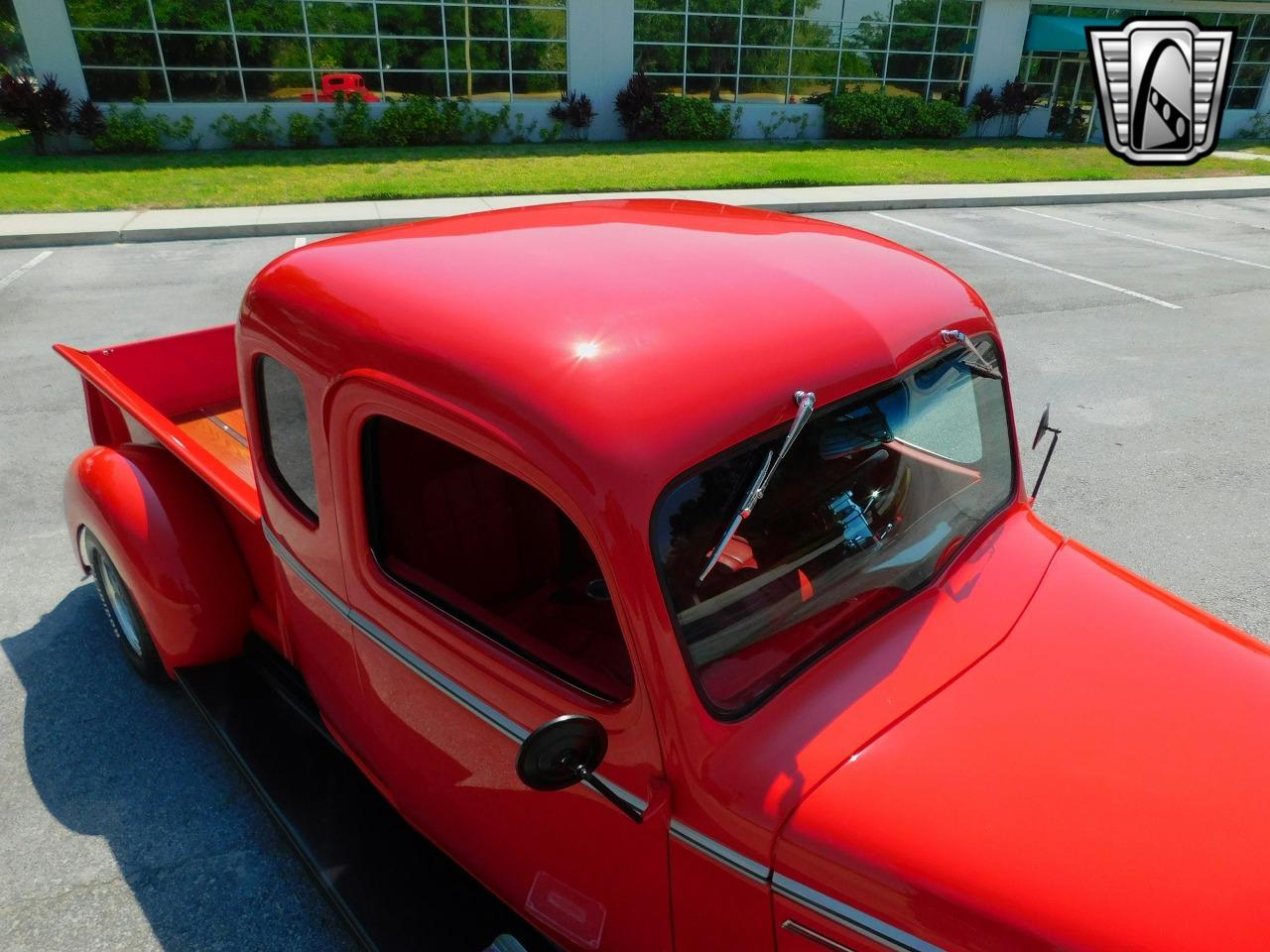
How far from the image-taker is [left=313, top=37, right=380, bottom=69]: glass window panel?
1869cm

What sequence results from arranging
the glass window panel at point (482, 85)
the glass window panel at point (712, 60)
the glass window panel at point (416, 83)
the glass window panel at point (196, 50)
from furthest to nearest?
the glass window panel at point (712, 60), the glass window panel at point (482, 85), the glass window panel at point (416, 83), the glass window panel at point (196, 50)

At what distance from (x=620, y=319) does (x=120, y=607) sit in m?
2.76

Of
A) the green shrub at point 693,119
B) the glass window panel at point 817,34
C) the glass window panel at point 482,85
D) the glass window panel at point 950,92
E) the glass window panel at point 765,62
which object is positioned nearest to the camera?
the glass window panel at point 482,85

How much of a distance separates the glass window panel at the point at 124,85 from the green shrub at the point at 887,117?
15171mm

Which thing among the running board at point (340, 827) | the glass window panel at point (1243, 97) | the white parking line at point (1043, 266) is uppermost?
the glass window panel at point (1243, 97)

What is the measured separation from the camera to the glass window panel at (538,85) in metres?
19.9

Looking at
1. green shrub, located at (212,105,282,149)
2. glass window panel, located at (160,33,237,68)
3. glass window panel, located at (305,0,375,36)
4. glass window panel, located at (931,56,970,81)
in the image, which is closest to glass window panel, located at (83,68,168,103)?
glass window panel, located at (160,33,237,68)

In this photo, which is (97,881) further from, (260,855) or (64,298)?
(64,298)

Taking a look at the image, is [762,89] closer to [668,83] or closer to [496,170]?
[668,83]

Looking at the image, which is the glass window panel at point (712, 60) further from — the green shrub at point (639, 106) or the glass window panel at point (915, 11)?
the glass window panel at point (915, 11)

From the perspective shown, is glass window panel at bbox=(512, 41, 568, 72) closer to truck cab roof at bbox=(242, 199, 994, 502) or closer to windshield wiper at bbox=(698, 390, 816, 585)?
truck cab roof at bbox=(242, 199, 994, 502)

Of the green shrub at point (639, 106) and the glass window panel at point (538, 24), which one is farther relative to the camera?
the green shrub at point (639, 106)

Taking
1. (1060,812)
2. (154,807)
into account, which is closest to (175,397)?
(154,807)

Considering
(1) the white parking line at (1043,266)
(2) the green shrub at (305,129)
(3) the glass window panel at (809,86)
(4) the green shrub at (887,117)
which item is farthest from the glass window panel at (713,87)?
(1) the white parking line at (1043,266)
